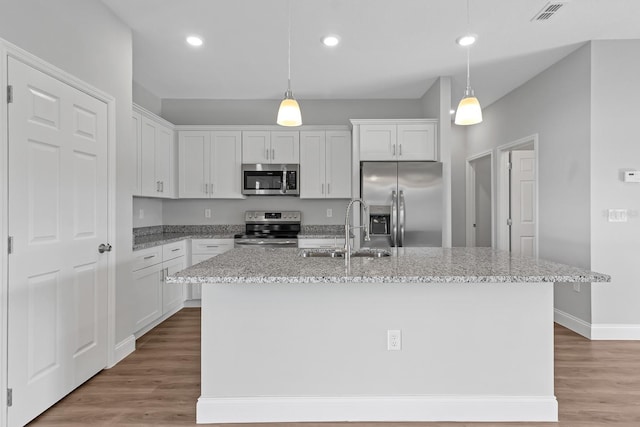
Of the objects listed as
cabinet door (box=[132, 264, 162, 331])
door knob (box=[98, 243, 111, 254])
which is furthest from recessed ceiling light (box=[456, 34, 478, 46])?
cabinet door (box=[132, 264, 162, 331])

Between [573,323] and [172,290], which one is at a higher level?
[172,290]

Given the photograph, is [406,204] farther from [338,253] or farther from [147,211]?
[147,211]

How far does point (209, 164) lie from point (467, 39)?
10.9 feet

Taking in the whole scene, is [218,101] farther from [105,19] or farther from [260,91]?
[105,19]

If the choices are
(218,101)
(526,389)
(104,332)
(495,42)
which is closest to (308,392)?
(526,389)

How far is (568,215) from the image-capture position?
363 centimetres

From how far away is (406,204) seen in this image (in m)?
4.23

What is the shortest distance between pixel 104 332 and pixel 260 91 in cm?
332

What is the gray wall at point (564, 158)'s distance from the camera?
134 inches

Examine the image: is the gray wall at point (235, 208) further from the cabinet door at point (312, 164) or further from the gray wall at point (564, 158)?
the gray wall at point (564, 158)

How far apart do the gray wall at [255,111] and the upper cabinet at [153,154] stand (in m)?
0.58

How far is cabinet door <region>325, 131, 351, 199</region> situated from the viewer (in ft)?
15.7

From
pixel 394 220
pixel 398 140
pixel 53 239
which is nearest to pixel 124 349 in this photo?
pixel 53 239

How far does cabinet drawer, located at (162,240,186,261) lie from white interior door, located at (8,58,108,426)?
4.13 ft
